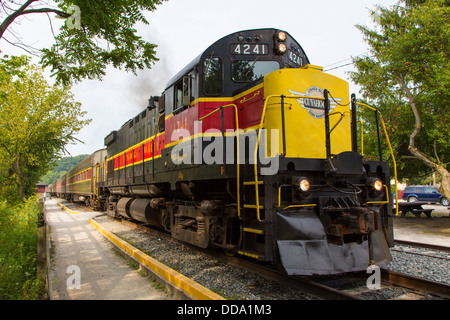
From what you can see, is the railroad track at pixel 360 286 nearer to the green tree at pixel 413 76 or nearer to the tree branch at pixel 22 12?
the tree branch at pixel 22 12

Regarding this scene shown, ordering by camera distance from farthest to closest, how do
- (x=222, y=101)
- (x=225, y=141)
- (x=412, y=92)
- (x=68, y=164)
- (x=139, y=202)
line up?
(x=68, y=164)
(x=412, y=92)
(x=139, y=202)
(x=222, y=101)
(x=225, y=141)

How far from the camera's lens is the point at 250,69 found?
18.6ft

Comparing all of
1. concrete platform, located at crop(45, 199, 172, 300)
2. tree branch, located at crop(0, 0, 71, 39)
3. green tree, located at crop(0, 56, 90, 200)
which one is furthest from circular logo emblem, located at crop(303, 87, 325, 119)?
green tree, located at crop(0, 56, 90, 200)

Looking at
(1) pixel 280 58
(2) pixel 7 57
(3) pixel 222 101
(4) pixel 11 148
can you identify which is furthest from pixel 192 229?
(4) pixel 11 148

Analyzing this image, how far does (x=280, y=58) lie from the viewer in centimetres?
568

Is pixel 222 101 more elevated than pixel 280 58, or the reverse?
pixel 280 58

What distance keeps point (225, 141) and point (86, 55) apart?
171 inches

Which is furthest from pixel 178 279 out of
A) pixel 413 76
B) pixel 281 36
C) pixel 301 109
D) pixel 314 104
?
pixel 413 76

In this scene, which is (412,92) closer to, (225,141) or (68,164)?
(225,141)

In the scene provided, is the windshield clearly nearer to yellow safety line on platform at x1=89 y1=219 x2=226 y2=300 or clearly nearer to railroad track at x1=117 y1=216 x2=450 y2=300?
railroad track at x1=117 y1=216 x2=450 y2=300

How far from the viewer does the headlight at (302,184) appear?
4288 millimetres

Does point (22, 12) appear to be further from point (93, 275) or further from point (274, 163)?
point (274, 163)

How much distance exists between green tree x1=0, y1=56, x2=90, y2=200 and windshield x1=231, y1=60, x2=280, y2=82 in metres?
16.4

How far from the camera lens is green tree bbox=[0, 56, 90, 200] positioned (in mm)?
18281
